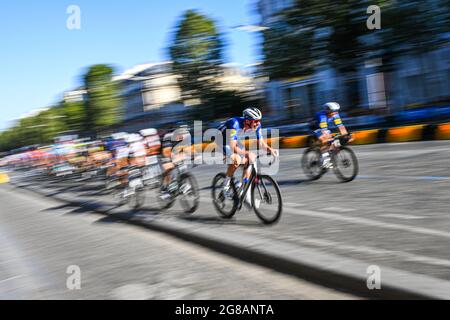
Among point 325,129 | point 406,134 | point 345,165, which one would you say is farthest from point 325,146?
point 406,134

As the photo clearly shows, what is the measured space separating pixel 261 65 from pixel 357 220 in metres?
30.9

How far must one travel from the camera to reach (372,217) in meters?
6.56

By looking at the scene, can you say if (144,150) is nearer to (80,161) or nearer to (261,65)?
(80,161)

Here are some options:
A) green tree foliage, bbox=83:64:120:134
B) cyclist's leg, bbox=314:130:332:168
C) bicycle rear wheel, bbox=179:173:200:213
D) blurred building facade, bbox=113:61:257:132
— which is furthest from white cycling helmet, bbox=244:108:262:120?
green tree foliage, bbox=83:64:120:134

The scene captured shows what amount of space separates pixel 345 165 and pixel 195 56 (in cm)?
3962

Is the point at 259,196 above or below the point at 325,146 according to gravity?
below

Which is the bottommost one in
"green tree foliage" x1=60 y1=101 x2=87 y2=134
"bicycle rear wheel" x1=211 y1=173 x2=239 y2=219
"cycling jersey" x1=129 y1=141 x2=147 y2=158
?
"bicycle rear wheel" x1=211 y1=173 x2=239 y2=219

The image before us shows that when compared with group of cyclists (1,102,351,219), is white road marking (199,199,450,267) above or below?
below

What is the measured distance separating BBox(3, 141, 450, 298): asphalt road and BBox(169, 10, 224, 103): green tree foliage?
37074mm

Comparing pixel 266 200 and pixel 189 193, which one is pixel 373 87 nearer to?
pixel 189 193

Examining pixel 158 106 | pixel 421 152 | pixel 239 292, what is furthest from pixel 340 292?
pixel 158 106

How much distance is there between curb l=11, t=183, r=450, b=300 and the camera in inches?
148

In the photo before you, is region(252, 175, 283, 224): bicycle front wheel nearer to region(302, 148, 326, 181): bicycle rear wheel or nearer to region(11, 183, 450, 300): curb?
region(11, 183, 450, 300): curb

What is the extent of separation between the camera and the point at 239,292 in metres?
4.32
